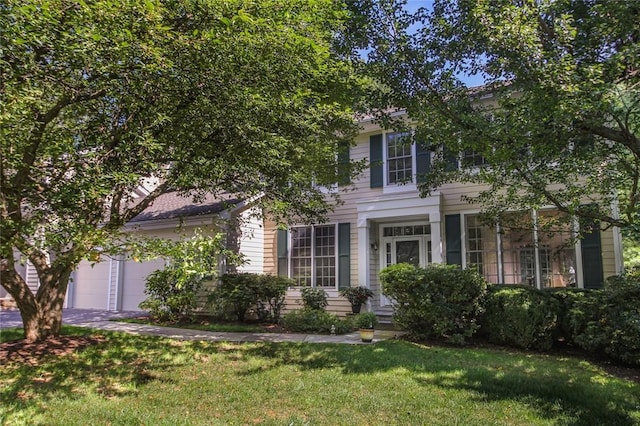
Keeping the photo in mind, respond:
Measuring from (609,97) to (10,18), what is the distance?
6.28 meters

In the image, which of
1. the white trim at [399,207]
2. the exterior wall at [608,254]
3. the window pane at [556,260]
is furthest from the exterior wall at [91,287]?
the exterior wall at [608,254]

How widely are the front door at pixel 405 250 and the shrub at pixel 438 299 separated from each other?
2.90 metres

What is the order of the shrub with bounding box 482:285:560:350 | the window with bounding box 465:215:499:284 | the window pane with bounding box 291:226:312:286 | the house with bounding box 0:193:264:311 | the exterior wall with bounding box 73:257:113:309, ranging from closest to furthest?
the shrub with bounding box 482:285:560:350, the window with bounding box 465:215:499:284, the house with bounding box 0:193:264:311, the window pane with bounding box 291:226:312:286, the exterior wall with bounding box 73:257:113:309

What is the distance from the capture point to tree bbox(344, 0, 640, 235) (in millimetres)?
5363

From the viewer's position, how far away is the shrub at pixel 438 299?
28.0 ft

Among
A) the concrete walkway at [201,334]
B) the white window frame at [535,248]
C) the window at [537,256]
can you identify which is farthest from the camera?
the window at [537,256]

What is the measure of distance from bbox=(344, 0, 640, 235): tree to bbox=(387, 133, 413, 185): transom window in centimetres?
278

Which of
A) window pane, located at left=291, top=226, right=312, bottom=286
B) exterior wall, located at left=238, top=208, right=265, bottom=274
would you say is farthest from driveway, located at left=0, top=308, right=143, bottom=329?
window pane, located at left=291, top=226, right=312, bottom=286

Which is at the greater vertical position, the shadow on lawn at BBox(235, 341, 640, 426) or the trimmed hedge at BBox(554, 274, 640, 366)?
the trimmed hedge at BBox(554, 274, 640, 366)

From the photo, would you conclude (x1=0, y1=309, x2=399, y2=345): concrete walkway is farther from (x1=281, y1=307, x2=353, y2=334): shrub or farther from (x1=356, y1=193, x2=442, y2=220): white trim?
(x1=356, y1=193, x2=442, y2=220): white trim

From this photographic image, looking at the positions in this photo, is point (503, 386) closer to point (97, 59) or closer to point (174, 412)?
point (174, 412)

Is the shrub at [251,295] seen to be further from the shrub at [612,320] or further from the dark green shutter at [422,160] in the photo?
the shrub at [612,320]

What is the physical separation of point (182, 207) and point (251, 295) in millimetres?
4435

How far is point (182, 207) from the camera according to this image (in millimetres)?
14391
